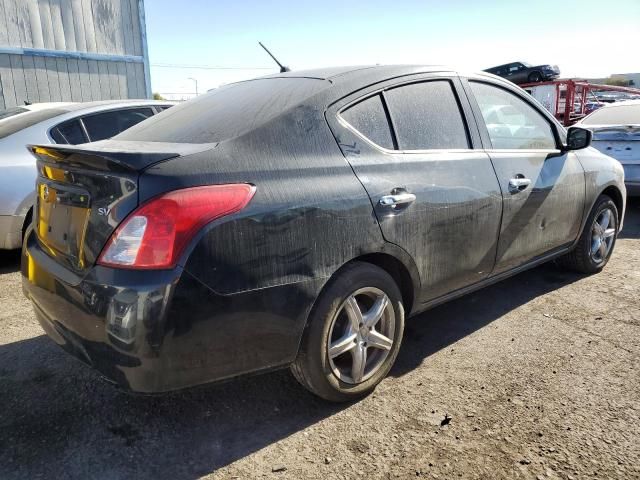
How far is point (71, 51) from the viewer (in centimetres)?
953

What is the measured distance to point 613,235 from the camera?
179 inches

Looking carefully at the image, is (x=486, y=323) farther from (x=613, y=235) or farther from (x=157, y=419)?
(x=157, y=419)

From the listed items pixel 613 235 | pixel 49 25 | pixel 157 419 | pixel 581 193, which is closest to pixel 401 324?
pixel 157 419

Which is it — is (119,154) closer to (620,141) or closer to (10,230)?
(10,230)

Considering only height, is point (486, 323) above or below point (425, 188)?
below

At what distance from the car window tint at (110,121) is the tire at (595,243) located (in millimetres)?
4323

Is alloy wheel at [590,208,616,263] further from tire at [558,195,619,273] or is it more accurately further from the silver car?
the silver car

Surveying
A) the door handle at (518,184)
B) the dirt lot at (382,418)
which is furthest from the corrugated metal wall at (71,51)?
the door handle at (518,184)

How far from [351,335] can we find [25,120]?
12.7 ft

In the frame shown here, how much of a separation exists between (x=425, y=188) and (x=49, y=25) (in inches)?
364

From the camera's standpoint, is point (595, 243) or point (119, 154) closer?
point (119, 154)

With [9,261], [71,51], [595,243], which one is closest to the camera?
[595,243]

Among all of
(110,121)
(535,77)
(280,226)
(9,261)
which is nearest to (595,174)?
(280,226)

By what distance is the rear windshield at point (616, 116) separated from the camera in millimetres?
6984
